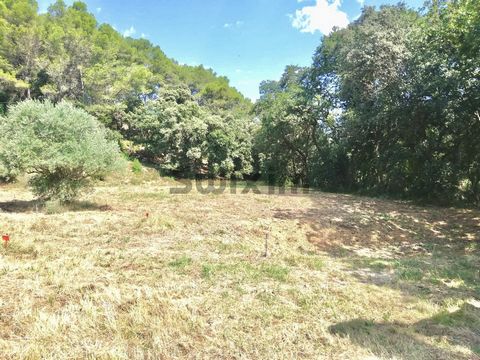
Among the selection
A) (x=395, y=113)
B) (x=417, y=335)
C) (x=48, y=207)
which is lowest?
(x=417, y=335)

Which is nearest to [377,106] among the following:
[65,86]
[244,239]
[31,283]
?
[244,239]

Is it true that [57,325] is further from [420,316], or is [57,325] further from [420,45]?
[420,45]

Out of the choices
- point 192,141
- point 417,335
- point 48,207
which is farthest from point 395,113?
point 48,207

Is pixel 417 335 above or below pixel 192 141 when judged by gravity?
below

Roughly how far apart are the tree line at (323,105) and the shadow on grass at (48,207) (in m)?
1.34

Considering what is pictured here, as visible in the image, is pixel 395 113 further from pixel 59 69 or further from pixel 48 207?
pixel 59 69

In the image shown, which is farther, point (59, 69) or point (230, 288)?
point (59, 69)

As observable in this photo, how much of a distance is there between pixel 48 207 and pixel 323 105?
49.4ft

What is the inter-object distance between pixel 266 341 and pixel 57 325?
6.92 ft

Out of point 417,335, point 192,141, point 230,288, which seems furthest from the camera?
point 192,141

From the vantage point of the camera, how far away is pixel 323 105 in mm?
19234

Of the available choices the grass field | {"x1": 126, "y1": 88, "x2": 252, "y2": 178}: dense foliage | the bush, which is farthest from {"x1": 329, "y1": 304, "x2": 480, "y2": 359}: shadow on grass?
{"x1": 126, "y1": 88, "x2": 252, "y2": 178}: dense foliage

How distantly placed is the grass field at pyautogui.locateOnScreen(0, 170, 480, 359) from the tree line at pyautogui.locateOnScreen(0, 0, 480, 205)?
5007 millimetres

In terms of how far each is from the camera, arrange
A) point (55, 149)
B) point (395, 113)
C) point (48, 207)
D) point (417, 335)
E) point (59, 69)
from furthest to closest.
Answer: point (59, 69) < point (395, 113) < point (48, 207) < point (55, 149) < point (417, 335)
